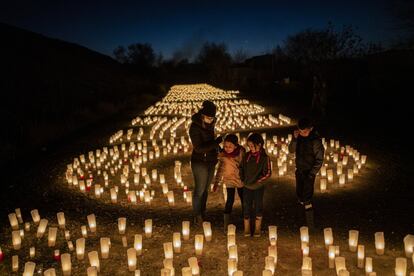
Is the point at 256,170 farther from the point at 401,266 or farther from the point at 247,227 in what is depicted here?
the point at 401,266

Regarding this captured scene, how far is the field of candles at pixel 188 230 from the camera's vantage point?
5.32m

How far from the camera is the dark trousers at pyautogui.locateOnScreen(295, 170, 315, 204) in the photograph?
20.8 feet

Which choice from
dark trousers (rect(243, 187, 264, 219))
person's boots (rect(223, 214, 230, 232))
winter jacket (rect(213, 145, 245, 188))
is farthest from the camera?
person's boots (rect(223, 214, 230, 232))

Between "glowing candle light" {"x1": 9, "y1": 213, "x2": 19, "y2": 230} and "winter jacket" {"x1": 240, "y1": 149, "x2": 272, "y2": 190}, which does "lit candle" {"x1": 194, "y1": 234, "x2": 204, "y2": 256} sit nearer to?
"winter jacket" {"x1": 240, "y1": 149, "x2": 272, "y2": 190}

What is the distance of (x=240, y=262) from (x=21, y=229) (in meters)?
3.88

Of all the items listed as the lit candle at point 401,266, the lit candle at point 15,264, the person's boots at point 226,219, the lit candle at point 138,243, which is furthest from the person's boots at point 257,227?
the lit candle at point 15,264

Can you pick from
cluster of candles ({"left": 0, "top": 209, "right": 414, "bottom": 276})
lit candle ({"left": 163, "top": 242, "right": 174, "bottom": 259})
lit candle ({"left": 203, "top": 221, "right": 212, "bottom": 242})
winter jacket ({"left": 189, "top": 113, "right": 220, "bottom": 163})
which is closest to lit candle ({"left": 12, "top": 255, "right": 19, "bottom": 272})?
cluster of candles ({"left": 0, "top": 209, "right": 414, "bottom": 276})

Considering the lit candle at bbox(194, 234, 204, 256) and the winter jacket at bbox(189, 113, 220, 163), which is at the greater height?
the winter jacket at bbox(189, 113, 220, 163)

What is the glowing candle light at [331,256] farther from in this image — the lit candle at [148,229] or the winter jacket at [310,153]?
the lit candle at [148,229]

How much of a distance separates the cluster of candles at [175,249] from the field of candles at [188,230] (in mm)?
14

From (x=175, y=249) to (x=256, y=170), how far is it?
65.4 inches

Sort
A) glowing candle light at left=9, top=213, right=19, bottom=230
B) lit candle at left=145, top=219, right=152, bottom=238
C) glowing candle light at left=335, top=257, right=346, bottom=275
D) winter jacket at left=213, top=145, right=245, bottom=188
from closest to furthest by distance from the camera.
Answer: glowing candle light at left=335, top=257, right=346, bottom=275 < winter jacket at left=213, top=145, right=245, bottom=188 < lit candle at left=145, top=219, right=152, bottom=238 < glowing candle light at left=9, top=213, right=19, bottom=230

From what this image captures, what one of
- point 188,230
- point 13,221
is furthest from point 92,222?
point 188,230

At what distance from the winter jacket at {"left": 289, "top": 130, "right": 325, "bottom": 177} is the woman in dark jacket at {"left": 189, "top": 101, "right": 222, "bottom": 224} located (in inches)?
53.5
